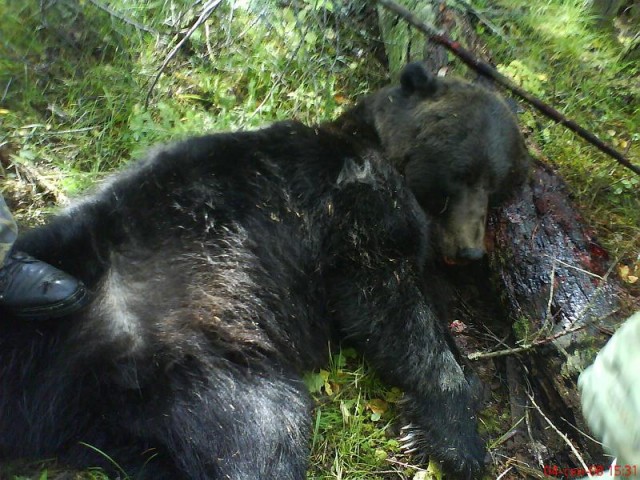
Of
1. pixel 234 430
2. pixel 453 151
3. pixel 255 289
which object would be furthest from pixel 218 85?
pixel 234 430

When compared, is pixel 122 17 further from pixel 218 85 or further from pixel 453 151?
pixel 453 151

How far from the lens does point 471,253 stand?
3691mm

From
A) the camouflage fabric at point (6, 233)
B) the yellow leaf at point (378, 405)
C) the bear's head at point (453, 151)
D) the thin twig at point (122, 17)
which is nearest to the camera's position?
the camouflage fabric at point (6, 233)

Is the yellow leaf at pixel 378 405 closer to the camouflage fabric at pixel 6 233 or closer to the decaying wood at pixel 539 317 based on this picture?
the decaying wood at pixel 539 317

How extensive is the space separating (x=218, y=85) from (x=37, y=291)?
2.76m

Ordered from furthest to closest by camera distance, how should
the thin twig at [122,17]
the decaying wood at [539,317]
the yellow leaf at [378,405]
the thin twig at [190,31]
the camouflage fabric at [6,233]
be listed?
1. the thin twig at [122,17]
2. the thin twig at [190,31]
3. the yellow leaf at [378,405]
4. the decaying wood at [539,317]
5. the camouflage fabric at [6,233]

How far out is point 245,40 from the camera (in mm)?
5133

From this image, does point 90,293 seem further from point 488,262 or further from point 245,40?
point 245,40

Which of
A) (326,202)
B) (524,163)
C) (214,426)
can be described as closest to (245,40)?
(326,202)

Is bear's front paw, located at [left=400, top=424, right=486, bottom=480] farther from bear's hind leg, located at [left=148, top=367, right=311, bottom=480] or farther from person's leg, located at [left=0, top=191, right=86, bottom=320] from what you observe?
person's leg, located at [left=0, top=191, right=86, bottom=320]

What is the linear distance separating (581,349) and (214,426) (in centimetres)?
200

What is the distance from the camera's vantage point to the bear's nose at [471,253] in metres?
3.69

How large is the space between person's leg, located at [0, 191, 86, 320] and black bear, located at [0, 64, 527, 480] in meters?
0.12

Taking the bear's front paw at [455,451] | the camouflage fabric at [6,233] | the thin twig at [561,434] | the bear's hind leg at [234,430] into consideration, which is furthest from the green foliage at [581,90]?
the camouflage fabric at [6,233]
